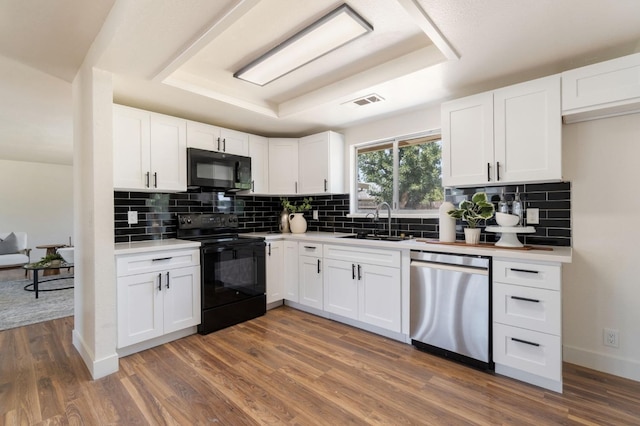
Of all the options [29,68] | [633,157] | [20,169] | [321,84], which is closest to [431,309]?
[633,157]

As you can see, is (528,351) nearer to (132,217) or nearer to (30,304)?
(132,217)

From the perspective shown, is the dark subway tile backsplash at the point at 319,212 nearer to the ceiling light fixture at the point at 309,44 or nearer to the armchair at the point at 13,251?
the ceiling light fixture at the point at 309,44

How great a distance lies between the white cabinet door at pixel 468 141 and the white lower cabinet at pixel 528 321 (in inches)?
29.4

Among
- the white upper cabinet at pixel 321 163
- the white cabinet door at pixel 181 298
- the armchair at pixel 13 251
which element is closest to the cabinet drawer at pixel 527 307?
the white upper cabinet at pixel 321 163

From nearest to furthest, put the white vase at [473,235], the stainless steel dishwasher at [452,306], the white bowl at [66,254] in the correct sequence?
the stainless steel dishwasher at [452,306]
the white vase at [473,235]
the white bowl at [66,254]

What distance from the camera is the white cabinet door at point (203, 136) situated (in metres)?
3.12

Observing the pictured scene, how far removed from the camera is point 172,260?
2.68 metres

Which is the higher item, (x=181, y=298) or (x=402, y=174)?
(x=402, y=174)

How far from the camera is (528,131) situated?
2.22 m

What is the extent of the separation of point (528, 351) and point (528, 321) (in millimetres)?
199

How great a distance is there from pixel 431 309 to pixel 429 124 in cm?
178

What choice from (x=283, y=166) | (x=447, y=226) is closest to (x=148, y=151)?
(x=283, y=166)

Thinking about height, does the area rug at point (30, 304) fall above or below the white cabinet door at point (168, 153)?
below

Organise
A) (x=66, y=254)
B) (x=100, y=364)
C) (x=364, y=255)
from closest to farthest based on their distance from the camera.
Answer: (x=100, y=364) < (x=364, y=255) < (x=66, y=254)
